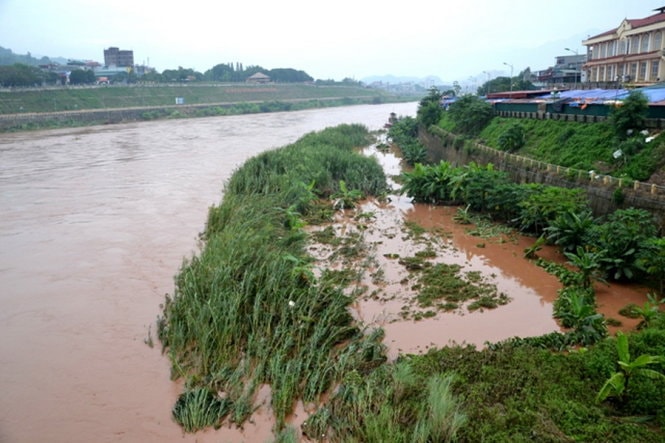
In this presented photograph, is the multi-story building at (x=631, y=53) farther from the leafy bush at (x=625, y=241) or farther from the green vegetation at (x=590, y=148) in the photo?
the leafy bush at (x=625, y=241)

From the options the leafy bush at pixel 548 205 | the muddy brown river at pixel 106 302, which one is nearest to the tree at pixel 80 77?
the muddy brown river at pixel 106 302

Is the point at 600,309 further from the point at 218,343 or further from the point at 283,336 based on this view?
the point at 218,343

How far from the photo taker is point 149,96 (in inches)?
2675

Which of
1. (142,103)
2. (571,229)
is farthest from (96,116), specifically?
(571,229)

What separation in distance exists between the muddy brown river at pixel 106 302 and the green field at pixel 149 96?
33540 mm

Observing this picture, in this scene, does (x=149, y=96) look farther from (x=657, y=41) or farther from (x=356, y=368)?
(x=356, y=368)

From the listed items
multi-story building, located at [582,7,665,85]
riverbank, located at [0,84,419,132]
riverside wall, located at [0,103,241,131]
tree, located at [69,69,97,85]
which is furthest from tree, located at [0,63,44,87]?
multi-story building, located at [582,7,665,85]

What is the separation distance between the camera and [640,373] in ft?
21.6

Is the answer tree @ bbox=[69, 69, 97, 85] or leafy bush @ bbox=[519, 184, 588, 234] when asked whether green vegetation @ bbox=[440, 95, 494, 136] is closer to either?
leafy bush @ bbox=[519, 184, 588, 234]

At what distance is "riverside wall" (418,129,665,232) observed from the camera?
12.2m

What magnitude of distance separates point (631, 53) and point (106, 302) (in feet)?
109

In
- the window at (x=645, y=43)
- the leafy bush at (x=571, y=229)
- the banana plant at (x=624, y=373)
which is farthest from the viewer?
the window at (x=645, y=43)

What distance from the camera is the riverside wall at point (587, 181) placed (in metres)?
12.2

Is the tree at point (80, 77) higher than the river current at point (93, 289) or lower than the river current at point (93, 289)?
higher
